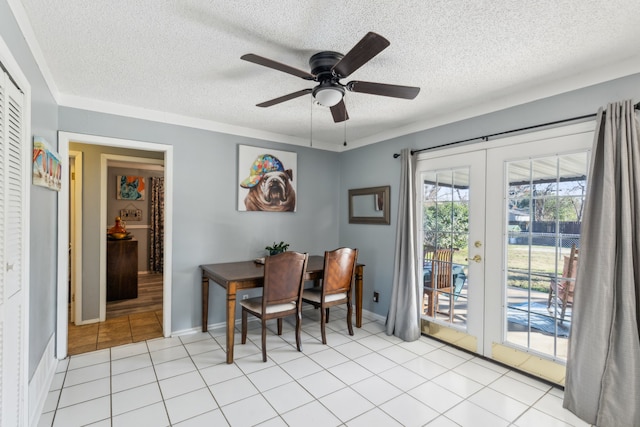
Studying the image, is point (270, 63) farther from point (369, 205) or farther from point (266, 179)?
point (369, 205)

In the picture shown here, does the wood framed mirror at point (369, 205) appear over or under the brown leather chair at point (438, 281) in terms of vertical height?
over

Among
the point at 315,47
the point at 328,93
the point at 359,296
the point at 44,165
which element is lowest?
the point at 359,296

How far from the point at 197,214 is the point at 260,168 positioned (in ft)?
2.99

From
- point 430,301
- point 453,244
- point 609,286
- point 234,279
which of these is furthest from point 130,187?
point 609,286

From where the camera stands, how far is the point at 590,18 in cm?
158

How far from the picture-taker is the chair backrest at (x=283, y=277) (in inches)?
107

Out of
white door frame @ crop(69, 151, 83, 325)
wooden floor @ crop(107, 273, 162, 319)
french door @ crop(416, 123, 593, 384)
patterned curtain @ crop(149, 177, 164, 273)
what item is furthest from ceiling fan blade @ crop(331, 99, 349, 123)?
patterned curtain @ crop(149, 177, 164, 273)

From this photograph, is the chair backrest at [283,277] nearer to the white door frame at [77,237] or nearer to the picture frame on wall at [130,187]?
the white door frame at [77,237]

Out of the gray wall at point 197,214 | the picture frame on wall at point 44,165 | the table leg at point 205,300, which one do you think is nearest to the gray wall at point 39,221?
the picture frame on wall at point 44,165

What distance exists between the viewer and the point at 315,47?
1871 mm

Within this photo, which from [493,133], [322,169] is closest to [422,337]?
[493,133]

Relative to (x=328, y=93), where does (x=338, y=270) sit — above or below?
below

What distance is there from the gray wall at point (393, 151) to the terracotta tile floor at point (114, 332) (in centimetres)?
255

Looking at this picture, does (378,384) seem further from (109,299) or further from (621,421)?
(109,299)
